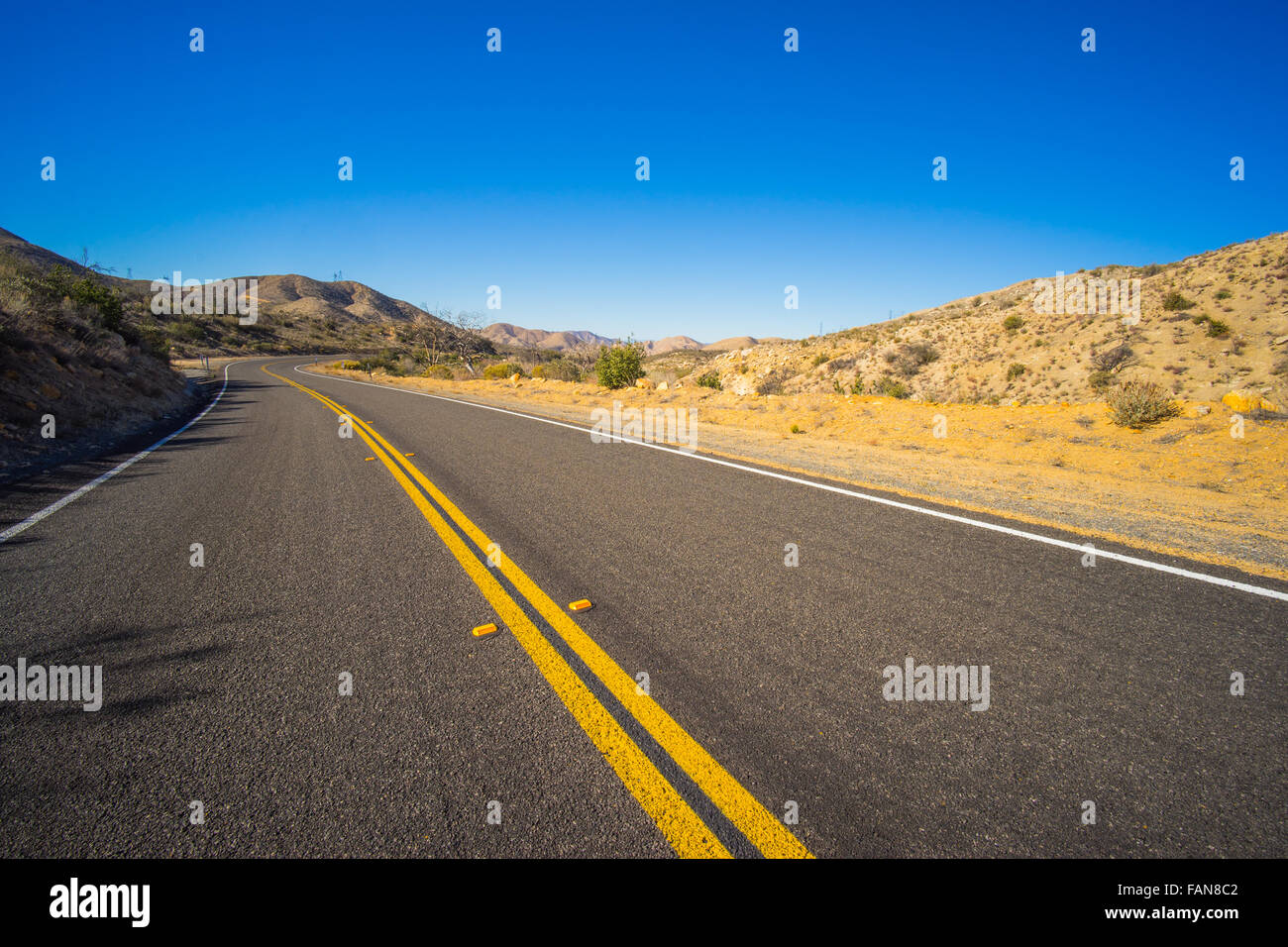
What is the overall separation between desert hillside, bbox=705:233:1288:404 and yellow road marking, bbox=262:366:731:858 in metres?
16.3

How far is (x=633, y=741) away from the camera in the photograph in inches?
87.2

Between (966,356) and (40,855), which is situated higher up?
(966,356)

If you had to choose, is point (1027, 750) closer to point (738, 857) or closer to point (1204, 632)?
point (738, 857)

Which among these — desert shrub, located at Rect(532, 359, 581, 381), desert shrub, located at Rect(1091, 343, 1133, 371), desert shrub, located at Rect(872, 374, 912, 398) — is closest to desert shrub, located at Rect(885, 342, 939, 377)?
desert shrub, located at Rect(872, 374, 912, 398)

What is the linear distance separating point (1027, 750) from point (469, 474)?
6.21m

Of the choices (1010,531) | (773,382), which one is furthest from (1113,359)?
(1010,531)

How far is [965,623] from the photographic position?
3.11 m

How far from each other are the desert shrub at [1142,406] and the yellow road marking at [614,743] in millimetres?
9851

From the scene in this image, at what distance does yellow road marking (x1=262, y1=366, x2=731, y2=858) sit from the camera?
1.78m

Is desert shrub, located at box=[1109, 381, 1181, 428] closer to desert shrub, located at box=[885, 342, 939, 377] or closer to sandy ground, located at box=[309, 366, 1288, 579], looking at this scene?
sandy ground, located at box=[309, 366, 1288, 579]

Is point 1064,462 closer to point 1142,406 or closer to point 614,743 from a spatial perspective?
point 1142,406

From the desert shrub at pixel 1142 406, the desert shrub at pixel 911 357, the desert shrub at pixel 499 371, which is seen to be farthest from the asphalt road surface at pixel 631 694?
the desert shrub at pixel 499 371
